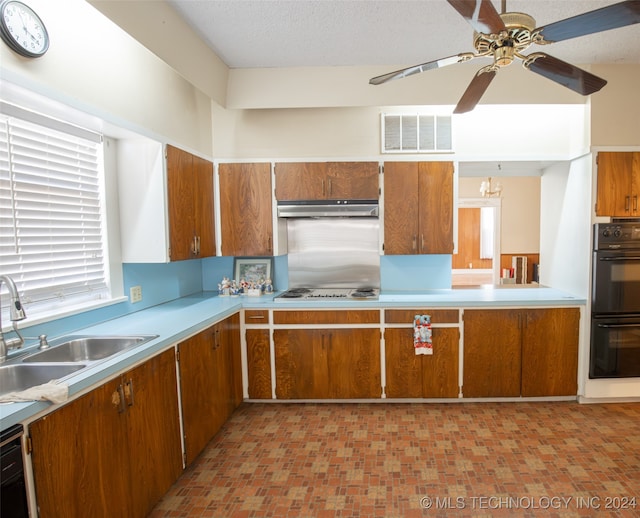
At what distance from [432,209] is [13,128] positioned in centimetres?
292

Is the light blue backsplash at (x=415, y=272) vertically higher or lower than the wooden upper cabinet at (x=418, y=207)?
lower

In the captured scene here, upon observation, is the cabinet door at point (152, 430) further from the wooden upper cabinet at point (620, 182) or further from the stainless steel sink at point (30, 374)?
the wooden upper cabinet at point (620, 182)

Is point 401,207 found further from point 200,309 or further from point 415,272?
point 200,309

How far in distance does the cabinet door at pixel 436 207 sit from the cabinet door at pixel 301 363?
48.9 inches

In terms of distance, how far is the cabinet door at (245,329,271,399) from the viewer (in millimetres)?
3316

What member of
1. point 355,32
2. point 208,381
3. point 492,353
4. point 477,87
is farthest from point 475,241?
point 208,381

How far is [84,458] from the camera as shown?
1562 mm

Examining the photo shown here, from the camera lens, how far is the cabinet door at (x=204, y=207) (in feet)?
10.5

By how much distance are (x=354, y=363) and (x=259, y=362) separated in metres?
0.79

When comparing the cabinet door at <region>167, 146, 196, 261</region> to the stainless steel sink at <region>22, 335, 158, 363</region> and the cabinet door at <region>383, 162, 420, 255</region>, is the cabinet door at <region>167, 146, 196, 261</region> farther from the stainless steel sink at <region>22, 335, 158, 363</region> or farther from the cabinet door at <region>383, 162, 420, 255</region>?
the cabinet door at <region>383, 162, 420, 255</region>

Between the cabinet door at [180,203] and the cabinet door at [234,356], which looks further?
the cabinet door at [234,356]

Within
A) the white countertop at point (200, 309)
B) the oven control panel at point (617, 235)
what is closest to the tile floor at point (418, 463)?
the white countertop at point (200, 309)

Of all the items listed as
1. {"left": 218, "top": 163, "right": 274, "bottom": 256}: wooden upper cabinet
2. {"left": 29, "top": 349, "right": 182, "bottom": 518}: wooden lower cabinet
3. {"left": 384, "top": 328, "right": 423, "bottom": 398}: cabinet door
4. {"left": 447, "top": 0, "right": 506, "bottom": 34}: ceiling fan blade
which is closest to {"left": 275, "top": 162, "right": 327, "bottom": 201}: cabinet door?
{"left": 218, "top": 163, "right": 274, "bottom": 256}: wooden upper cabinet

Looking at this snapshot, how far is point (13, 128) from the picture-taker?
77.0 inches
